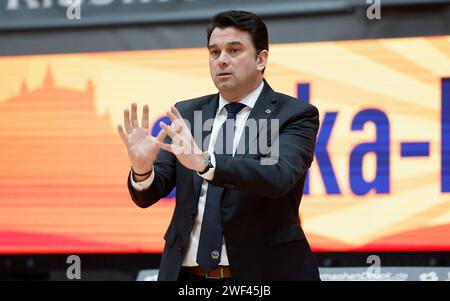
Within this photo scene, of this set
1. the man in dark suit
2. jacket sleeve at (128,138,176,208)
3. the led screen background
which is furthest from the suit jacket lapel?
the led screen background

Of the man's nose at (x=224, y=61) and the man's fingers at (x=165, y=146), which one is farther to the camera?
the man's nose at (x=224, y=61)

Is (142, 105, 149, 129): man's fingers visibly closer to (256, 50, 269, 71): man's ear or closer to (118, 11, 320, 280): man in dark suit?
(118, 11, 320, 280): man in dark suit

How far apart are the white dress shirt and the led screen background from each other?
6.31 ft

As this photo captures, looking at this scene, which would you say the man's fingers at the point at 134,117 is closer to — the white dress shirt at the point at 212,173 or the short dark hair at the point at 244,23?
the white dress shirt at the point at 212,173

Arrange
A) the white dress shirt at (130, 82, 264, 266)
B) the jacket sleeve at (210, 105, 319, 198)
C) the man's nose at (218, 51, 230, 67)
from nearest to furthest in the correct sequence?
the jacket sleeve at (210, 105, 319, 198)
the white dress shirt at (130, 82, 264, 266)
the man's nose at (218, 51, 230, 67)

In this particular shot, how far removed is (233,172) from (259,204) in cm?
21

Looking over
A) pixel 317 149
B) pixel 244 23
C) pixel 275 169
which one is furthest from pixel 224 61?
pixel 317 149

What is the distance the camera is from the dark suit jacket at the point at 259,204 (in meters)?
2.29

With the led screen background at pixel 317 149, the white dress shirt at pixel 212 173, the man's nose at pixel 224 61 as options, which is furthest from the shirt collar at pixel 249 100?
the led screen background at pixel 317 149

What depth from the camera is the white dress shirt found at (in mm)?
2385

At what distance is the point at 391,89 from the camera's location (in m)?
4.43

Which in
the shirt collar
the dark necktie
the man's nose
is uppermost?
the man's nose

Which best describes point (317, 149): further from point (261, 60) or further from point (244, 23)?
point (244, 23)

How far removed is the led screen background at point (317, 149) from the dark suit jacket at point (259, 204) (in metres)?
1.97
